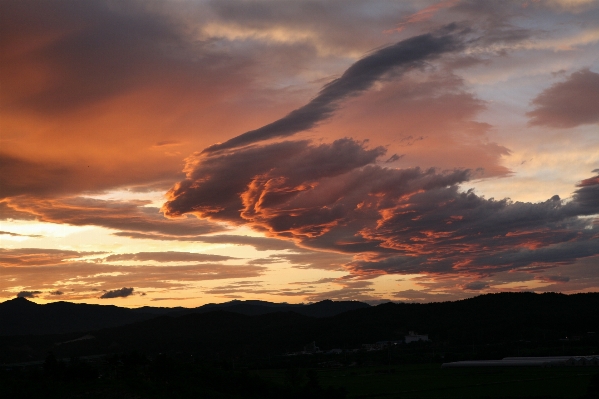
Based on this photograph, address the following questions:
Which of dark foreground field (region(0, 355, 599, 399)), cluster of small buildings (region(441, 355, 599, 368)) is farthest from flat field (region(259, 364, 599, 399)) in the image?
cluster of small buildings (region(441, 355, 599, 368))

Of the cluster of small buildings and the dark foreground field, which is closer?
the dark foreground field

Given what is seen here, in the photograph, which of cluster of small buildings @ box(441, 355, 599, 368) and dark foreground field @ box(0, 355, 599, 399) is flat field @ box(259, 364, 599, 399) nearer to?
dark foreground field @ box(0, 355, 599, 399)

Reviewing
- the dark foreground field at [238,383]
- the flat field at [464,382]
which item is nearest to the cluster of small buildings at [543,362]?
the flat field at [464,382]

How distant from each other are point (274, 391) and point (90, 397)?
118 feet

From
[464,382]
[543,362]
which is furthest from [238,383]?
[543,362]

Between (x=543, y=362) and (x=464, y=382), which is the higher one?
(x=543, y=362)

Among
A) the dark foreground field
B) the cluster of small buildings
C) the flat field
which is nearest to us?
the dark foreground field

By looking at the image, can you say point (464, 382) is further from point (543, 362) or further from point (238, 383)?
point (238, 383)

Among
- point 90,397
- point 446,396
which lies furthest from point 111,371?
point 446,396

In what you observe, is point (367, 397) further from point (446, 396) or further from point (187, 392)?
point (187, 392)

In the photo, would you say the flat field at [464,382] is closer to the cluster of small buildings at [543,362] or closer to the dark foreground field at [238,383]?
the dark foreground field at [238,383]

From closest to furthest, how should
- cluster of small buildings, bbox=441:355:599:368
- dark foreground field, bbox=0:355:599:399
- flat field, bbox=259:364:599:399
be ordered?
dark foreground field, bbox=0:355:599:399
flat field, bbox=259:364:599:399
cluster of small buildings, bbox=441:355:599:368

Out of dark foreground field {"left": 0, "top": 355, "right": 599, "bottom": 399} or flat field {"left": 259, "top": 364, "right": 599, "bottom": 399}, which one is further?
flat field {"left": 259, "top": 364, "right": 599, "bottom": 399}

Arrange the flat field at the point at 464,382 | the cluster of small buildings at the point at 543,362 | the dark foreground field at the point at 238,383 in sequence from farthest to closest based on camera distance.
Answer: the cluster of small buildings at the point at 543,362, the flat field at the point at 464,382, the dark foreground field at the point at 238,383
